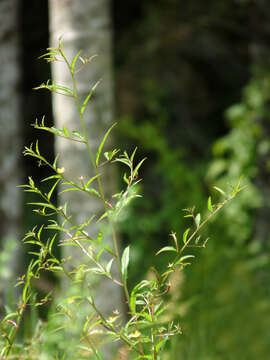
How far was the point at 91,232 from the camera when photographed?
197 centimetres

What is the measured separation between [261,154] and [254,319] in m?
1.45

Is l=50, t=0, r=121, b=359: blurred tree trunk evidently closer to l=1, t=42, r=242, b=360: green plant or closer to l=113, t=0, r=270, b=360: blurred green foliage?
l=113, t=0, r=270, b=360: blurred green foliage

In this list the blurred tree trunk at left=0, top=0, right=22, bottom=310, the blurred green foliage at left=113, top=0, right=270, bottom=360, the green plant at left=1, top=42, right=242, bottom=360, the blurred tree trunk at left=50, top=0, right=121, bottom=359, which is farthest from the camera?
the blurred tree trunk at left=0, top=0, right=22, bottom=310

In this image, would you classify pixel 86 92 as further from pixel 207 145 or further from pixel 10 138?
pixel 207 145

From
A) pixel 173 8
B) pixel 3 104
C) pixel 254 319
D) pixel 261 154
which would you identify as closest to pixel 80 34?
pixel 3 104

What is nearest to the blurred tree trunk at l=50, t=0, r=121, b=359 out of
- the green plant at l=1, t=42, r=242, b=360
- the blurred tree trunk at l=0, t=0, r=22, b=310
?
the green plant at l=1, t=42, r=242, b=360

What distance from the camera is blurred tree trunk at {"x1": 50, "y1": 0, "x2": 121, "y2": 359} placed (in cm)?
188

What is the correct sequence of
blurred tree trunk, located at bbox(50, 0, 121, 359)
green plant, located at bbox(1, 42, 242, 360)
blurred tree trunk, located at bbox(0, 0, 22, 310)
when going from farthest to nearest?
blurred tree trunk, located at bbox(0, 0, 22, 310) → blurred tree trunk, located at bbox(50, 0, 121, 359) → green plant, located at bbox(1, 42, 242, 360)

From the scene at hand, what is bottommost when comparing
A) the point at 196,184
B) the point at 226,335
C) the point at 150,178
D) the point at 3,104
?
the point at 150,178

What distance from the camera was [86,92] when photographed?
75.7 inches

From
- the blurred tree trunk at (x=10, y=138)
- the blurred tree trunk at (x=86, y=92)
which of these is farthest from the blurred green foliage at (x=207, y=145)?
the blurred tree trunk at (x=10, y=138)

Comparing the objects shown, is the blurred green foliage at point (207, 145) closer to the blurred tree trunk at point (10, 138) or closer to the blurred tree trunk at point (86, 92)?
the blurred tree trunk at point (86, 92)

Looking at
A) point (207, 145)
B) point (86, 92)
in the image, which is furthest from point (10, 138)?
point (207, 145)

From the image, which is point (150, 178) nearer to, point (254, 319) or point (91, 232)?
point (254, 319)
